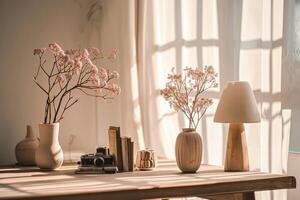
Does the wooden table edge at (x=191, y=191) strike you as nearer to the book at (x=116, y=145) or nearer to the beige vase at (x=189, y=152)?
the beige vase at (x=189, y=152)

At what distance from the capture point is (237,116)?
262 centimetres

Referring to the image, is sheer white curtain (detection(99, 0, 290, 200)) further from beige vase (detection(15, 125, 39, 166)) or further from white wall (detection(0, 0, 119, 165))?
beige vase (detection(15, 125, 39, 166))

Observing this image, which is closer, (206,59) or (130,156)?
(130,156)

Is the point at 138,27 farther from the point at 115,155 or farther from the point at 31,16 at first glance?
the point at 115,155

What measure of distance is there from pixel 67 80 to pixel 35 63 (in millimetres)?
241

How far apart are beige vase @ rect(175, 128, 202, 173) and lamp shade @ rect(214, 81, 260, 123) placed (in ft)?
0.44

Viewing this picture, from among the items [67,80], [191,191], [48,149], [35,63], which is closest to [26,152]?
[48,149]

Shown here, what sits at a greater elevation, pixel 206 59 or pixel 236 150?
pixel 206 59

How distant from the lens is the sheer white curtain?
2.89m

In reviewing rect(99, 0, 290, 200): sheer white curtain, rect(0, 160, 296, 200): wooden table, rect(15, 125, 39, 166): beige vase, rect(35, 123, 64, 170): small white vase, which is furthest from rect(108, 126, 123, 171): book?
rect(99, 0, 290, 200): sheer white curtain

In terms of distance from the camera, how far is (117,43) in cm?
347


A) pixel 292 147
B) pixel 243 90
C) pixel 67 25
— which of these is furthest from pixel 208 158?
pixel 67 25

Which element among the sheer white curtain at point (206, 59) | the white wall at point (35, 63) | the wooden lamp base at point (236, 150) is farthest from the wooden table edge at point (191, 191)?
the white wall at point (35, 63)

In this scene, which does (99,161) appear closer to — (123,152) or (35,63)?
(123,152)
